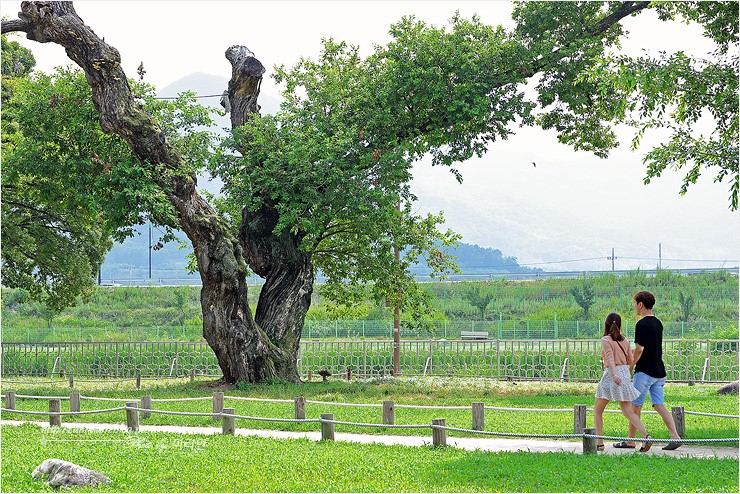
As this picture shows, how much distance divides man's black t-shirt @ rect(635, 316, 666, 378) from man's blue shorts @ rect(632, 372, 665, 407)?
6cm

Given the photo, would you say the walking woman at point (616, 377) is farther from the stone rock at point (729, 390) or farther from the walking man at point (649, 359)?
the stone rock at point (729, 390)

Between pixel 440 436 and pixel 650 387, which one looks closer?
pixel 650 387

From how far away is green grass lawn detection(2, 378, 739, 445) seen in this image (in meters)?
15.8

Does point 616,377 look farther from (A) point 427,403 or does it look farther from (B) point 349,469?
(A) point 427,403

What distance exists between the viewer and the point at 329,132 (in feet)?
83.0

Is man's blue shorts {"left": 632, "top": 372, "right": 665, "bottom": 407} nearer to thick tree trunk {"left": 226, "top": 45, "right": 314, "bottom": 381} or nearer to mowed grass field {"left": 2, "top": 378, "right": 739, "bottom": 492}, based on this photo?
mowed grass field {"left": 2, "top": 378, "right": 739, "bottom": 492}

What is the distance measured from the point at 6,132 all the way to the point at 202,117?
8.96 meters

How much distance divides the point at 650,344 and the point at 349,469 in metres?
4.30

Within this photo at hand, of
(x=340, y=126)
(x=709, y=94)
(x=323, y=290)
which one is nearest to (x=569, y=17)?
(x=340, y=126)

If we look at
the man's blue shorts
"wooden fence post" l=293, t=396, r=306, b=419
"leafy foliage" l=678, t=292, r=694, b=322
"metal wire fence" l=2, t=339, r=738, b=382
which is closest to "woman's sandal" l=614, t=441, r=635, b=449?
the man's blue shorts

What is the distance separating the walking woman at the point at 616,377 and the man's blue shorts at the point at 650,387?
0.44 feet

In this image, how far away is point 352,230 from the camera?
26734 mm

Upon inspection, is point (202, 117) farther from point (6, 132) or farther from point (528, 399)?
point (528, 399)

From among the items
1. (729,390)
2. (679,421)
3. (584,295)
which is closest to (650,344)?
(679,421)
